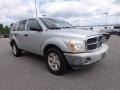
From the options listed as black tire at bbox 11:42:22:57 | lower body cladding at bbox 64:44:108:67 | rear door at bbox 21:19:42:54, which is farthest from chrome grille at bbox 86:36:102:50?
black tire at bbox 11:42:22:57

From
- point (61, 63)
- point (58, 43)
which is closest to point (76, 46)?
point (58, 43)

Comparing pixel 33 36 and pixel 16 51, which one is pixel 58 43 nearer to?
pixel 33 36

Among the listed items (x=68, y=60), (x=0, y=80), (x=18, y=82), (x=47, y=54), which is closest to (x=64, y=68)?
(x=68, y=60)

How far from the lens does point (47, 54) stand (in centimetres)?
546

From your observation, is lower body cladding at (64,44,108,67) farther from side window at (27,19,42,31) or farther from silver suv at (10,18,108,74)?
side window at (27,19,42,31)

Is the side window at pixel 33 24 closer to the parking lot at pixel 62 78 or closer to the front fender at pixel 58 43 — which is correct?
the front fender at pixel 58 43

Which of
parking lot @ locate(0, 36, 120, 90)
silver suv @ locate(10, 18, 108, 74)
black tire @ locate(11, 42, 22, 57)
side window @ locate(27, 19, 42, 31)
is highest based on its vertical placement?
side window @ locate(27, 19, 42, 31)

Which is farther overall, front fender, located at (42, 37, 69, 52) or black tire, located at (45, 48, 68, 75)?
black tire, located at (45, 48, 68, 75)

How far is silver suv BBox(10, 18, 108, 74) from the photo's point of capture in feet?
15.2

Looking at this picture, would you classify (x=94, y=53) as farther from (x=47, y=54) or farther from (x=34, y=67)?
(x=34, y=67)

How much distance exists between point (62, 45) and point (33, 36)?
1.67 meters

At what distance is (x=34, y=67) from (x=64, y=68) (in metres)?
1.68

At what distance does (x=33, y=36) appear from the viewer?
606 centimetres

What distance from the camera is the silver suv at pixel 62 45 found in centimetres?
462
